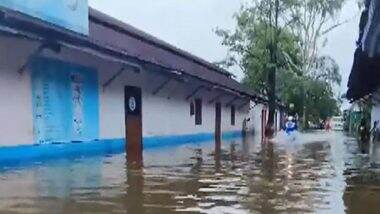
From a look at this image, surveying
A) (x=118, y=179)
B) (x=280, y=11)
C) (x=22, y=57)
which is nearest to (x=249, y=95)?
(x=280, y=11)

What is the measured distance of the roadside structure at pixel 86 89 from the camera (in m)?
13.5

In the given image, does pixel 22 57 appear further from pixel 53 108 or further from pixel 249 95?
pixel 249 95

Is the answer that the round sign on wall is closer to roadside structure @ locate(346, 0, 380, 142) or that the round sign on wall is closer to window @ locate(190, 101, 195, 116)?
roadside structure @ locate(346, 0, 380, 142)

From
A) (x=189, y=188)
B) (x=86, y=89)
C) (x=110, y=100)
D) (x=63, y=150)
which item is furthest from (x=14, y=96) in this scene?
(x=189, y=188)

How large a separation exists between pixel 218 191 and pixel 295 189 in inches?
50.5

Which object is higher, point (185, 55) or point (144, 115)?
point (185, 55)

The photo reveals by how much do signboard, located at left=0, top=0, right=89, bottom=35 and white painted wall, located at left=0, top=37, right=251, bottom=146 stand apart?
37.5 inches

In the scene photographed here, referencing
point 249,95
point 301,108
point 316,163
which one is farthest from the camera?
point 301,108

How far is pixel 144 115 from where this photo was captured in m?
22.6

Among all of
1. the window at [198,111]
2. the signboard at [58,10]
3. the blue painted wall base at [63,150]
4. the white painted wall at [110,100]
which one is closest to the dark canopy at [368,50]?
the signboard at [58,10]

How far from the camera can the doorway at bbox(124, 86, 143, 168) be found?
21141 millimetres

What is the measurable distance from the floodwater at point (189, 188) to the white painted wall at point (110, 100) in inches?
51.7

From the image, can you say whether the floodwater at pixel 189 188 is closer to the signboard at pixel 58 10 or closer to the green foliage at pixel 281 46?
the signboard at pixel 58 10

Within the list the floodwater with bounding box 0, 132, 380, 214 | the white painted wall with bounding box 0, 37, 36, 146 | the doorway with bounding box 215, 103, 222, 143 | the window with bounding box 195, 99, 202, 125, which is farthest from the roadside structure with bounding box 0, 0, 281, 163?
the doorway with bounding box 215, 103, 222, 143
